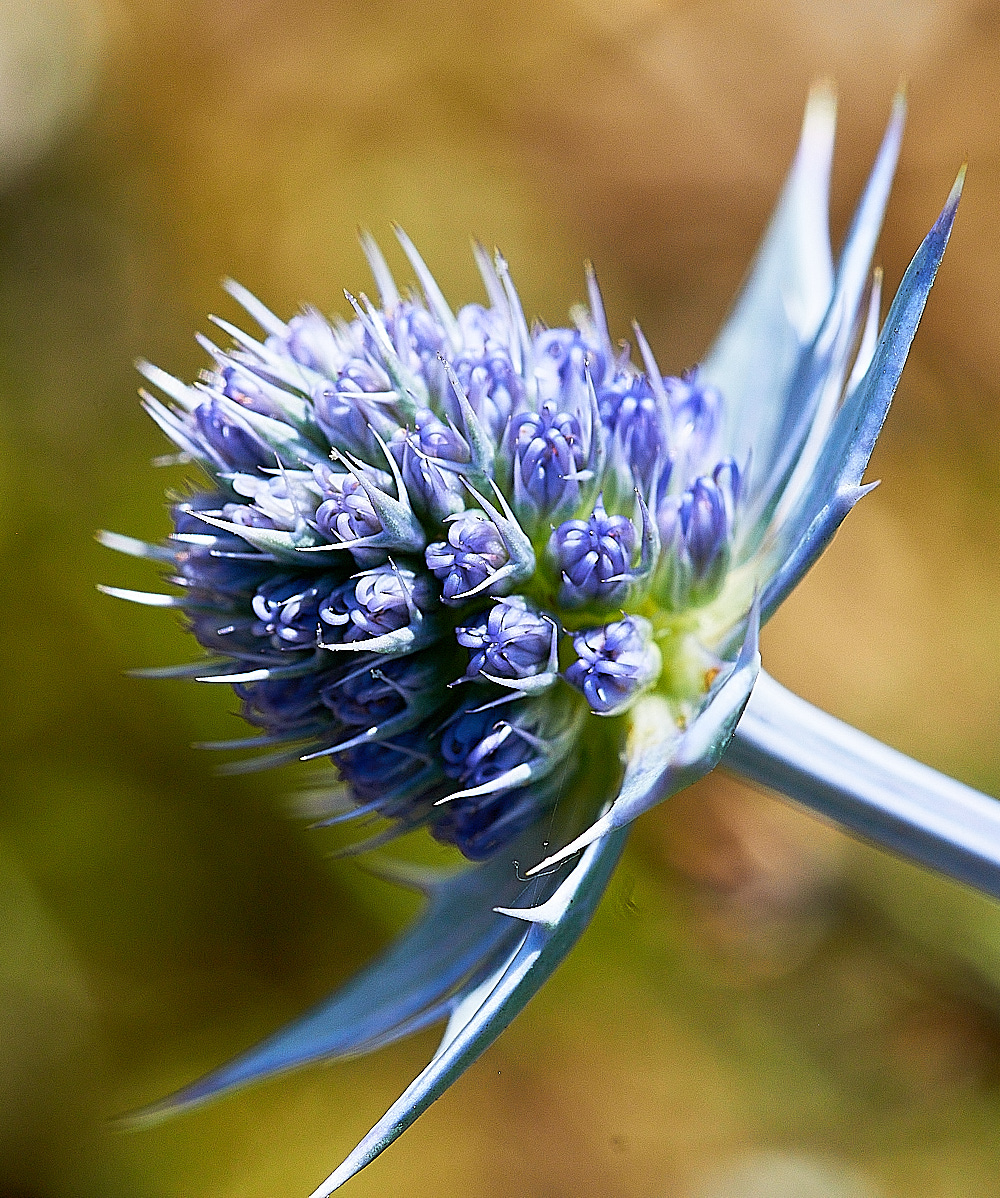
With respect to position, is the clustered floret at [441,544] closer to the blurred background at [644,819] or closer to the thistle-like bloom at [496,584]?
the thistle-like bloom at [496,584]

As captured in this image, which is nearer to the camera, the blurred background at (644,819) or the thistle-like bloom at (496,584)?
the thistle-like bloom at (496,584)

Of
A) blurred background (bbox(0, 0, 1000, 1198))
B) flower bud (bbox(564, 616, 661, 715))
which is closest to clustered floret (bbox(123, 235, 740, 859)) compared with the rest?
flower bud (bbox(564, 616, 661, 715))

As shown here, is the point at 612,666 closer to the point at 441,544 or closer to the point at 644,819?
the point at 441,544

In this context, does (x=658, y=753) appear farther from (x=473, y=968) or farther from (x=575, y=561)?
(x=473, y=968)

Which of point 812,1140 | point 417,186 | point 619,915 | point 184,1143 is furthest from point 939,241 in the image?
point 184,1143

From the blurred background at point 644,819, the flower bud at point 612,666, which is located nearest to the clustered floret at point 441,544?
the flower bud at point 612,666

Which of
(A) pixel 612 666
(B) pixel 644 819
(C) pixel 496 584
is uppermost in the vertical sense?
(C) pixel 496 584

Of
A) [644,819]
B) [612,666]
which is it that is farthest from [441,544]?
[644,819]
